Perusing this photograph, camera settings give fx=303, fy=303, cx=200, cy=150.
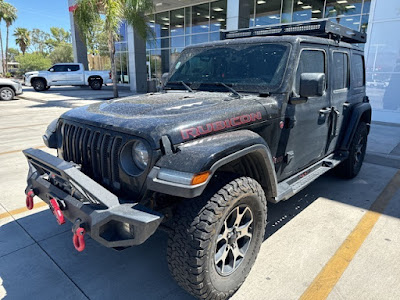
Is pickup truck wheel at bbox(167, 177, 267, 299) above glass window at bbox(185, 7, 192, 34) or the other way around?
the other way around

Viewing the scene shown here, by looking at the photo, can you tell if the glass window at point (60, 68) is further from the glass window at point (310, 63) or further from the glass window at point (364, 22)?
the glass window at point (310, 63)

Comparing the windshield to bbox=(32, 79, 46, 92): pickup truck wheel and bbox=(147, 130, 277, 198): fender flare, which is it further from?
bbox=(32, 79, 46, 92): pickup truck wheel

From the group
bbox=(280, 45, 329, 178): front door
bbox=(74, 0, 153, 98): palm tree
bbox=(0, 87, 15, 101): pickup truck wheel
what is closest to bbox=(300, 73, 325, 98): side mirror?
bbox=(280, 45, 329, 178): front door

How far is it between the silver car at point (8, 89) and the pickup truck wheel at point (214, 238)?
17.3 metres

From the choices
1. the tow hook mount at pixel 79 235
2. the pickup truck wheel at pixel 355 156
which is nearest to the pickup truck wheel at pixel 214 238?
the tow hook mount at pixel 79 235

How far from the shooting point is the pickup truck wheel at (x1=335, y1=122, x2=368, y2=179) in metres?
4.55

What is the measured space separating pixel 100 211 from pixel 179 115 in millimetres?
895

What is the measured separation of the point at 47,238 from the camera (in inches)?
124

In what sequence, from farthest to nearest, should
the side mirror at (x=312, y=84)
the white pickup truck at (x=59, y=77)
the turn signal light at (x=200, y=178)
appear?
1. the white pickup truck at (x=59, y=77)
2. the side mirror at (x=312, y=84)
3. the turn signal light at (x=200, y=178)

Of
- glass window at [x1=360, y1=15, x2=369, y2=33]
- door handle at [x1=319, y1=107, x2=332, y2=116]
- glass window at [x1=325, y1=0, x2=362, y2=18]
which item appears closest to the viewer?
door handle at [x1=319, y1=107, x2=332, y2=116]

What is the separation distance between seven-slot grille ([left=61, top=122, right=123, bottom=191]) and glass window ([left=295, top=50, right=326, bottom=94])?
74.9 inches

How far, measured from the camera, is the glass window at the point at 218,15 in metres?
17.3

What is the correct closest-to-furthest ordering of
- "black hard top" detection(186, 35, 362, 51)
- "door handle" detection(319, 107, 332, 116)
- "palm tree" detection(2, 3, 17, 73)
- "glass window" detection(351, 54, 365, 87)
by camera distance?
1. "black hard top" detection(186, 35, 362, 51)
2. "door handle" detection(319, 107, 332, 116)
3. "glass window" detection(351, 54, 365, 87)
4. "palm tree" detection(2, 3, 17, 73)

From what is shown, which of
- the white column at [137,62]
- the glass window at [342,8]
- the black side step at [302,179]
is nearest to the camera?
the black side step at [302,179]
